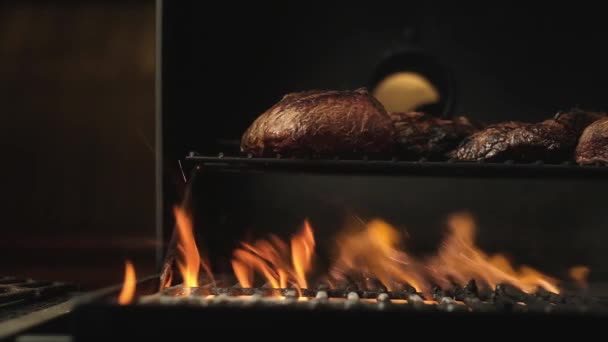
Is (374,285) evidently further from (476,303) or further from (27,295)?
(27,295)

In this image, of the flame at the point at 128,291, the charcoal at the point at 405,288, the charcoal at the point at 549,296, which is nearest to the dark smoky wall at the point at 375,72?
the charcoal at the point at 405,288

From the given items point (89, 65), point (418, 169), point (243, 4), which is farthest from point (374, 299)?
point (89, 65)

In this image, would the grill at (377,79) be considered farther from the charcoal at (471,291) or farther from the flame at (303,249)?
the charcoal at (471,291)

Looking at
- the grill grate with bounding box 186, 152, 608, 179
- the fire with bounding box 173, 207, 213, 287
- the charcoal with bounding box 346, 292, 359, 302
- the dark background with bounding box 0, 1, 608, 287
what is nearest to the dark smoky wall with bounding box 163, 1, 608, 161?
the dark background with bounding box 0, 1, 608, 287

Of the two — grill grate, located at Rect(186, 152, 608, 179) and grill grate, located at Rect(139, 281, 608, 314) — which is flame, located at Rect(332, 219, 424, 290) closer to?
grill grate, located at Rect(139, 281, 608, 314)

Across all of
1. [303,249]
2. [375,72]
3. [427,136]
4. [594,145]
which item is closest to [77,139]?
[303,249]
